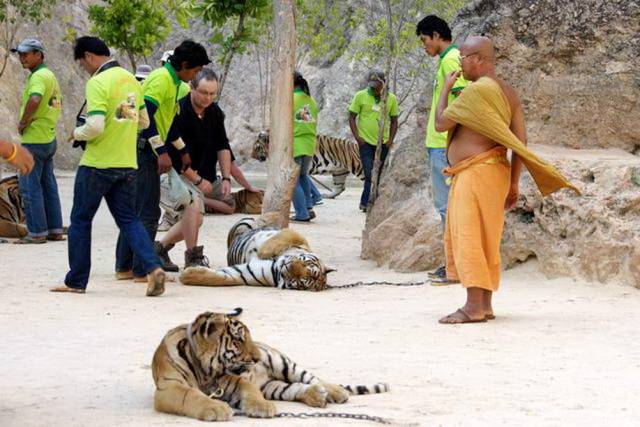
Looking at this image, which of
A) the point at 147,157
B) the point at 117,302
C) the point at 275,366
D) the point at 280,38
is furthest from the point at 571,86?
the point at 275,366

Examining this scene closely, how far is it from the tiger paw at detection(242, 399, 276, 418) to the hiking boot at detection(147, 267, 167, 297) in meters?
4.10

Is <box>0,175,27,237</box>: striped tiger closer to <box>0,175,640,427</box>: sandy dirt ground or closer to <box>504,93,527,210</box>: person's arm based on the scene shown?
<box>0,175,640,427</box>: sandy dirt ground

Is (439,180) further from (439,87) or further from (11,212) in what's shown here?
(11,212)

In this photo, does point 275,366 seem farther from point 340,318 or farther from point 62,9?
point 62,9

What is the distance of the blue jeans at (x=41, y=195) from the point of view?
1314 cm

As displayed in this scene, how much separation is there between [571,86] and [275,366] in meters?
6.20

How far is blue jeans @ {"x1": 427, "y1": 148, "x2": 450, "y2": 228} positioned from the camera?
34.7 ft

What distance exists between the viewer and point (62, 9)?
113 feet

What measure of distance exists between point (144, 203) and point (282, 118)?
9.16 ft

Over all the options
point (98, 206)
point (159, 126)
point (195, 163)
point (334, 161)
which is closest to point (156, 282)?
point (98, 206)

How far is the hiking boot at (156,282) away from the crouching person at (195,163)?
1199mm

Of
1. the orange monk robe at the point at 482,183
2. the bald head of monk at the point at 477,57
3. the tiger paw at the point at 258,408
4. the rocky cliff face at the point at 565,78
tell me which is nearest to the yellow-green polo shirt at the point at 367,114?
the rocky cliff face at the point at 565,78

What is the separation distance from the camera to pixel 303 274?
10.4 metres

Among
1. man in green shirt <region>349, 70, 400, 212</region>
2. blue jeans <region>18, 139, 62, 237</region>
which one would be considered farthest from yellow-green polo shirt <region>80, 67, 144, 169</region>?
man in green shirt <region>349, 70, 400, 212</region>
